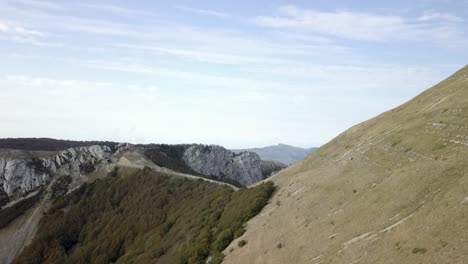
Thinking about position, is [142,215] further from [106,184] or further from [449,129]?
[449,129]

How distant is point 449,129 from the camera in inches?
1662

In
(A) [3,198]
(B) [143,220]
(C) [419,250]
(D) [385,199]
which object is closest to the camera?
(C) [419,250]

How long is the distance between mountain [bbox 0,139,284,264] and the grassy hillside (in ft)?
0.68

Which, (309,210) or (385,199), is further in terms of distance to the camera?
(309,210)

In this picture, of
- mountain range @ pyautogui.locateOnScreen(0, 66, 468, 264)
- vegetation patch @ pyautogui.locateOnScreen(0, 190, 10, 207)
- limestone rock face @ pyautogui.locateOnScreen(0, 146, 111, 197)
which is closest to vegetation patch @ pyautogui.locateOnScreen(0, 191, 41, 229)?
mountain range @ pyautogui.locateOnScreen(0, 66, 468, 264)

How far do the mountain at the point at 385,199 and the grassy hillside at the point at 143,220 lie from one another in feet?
20.2

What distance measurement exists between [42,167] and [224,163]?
74401 mm

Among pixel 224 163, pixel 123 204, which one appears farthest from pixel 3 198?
pixel 224 163

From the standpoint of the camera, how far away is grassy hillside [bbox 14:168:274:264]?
58.5 m

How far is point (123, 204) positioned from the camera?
4663 inches

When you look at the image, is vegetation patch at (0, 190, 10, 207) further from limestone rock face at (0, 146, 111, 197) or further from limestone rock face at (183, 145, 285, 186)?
limestone rock face at (183, 145, 285, 186)

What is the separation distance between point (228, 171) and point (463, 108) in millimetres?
146024

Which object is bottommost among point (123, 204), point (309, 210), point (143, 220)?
point (143, 220)

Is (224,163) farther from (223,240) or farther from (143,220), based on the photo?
(223,240)
